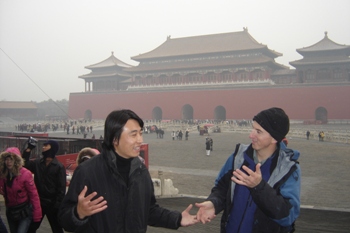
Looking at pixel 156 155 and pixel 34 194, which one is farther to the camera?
pixel 156 155

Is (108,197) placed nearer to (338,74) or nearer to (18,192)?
(18,192)

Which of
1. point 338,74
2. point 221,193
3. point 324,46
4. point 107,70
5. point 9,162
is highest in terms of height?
point 324,46

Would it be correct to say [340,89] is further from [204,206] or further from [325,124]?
[204,206]

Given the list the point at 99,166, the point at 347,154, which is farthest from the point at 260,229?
the point at 347,154

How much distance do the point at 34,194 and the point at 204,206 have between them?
1.67m

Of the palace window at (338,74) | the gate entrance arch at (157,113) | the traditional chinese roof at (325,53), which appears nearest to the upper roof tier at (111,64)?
the gate entrance arch at (157,113)

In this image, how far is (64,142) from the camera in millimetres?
7684

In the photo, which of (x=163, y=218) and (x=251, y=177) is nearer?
(x=251, y=177)

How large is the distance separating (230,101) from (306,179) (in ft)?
83.1

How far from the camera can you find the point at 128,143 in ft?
6.23

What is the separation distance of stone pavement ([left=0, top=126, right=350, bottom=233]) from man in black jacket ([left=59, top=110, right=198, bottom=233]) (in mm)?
2414

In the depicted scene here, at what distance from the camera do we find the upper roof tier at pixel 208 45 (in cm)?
3702

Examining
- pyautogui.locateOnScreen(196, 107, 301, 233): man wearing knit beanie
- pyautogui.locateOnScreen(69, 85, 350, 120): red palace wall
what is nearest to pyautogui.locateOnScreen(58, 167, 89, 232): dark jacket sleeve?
pyautogui.locateOnScreen(196, 107, 301, 233): man wearing knit beanie

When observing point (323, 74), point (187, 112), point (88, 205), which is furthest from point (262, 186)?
point (187, 112)
